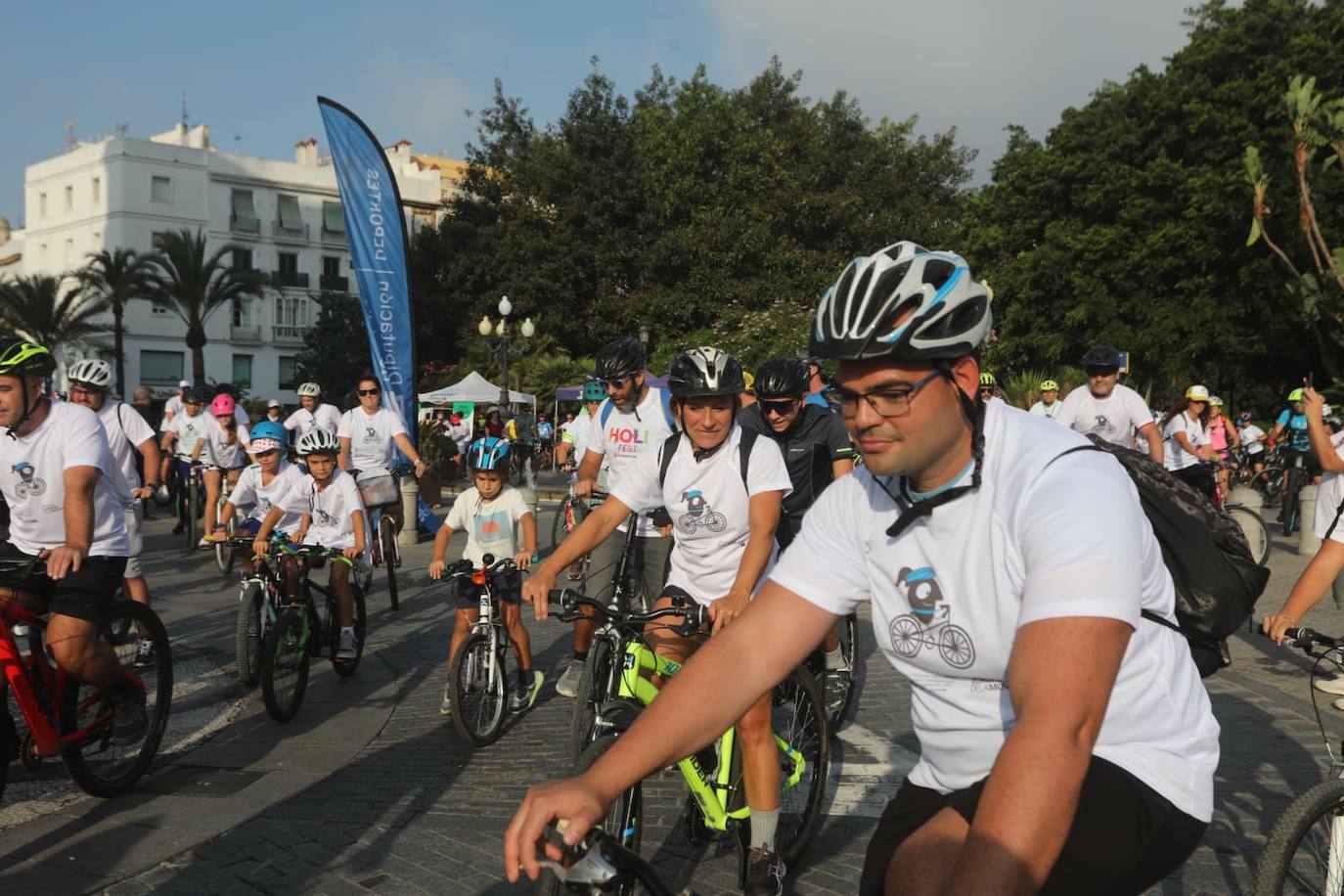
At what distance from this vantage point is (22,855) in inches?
188

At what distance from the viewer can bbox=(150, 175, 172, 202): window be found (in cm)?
6712

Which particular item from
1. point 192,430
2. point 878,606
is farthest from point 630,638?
point 192,430

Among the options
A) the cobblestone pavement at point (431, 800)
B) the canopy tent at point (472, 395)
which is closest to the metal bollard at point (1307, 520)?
the cobblestone pavement at point (431, 800)

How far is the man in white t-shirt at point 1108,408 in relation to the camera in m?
10.6

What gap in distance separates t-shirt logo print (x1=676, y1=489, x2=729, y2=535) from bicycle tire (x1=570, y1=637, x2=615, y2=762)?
709mm

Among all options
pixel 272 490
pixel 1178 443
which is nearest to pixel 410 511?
pixel 272 490

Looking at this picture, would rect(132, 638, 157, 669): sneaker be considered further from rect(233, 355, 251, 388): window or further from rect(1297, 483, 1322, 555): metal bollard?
rect(233, 355, 251, 388): window

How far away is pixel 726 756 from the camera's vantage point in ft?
14.7

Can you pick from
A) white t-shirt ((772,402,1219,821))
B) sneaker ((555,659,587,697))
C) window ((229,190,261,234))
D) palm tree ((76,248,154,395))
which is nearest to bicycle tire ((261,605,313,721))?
sneaker ((555,659,587,697))

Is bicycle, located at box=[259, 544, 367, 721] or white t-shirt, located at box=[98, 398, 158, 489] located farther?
white t-shirt, located at box=[98, 398, 158, 489]

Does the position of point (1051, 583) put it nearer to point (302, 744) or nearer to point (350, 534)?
point (302, 744)

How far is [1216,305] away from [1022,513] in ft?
113

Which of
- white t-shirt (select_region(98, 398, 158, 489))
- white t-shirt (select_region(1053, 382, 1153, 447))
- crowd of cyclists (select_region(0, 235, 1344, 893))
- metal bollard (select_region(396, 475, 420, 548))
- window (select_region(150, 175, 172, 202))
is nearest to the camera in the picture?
crowd of cyclists (select_region(0, 235, 1344, 893))

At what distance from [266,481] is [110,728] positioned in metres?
3.83
